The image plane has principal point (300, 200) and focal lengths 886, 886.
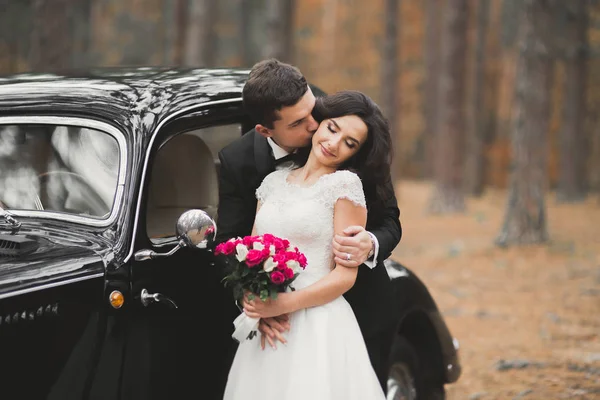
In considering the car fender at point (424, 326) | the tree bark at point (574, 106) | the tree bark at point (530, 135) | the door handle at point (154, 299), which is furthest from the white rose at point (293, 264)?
the tree bark at point (574, 106)

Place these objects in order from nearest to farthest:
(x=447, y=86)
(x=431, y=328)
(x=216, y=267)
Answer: (x=216, y=267)
(x=431, y=328)
(x=447, y=86)

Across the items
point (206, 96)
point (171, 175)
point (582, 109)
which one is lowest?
point (582, 109)

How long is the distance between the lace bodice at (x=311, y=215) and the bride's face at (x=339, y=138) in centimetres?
7

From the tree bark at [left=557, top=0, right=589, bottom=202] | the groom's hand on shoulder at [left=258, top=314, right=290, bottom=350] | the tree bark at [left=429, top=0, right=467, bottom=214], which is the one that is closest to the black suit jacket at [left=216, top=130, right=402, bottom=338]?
the groom's hand on shoulder at [left=258, top=314, right=290, bottom=350]

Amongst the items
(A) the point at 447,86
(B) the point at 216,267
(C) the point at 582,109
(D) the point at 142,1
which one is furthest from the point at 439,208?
(D) the point at 142,1

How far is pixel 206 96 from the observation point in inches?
165

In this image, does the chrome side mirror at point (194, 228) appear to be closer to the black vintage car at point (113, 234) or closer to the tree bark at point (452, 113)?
the black vintage car at point (113, 234)

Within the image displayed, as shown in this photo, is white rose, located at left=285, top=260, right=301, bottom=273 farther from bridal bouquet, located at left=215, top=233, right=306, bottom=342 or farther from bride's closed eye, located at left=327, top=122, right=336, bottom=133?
bride's closed eye, located at left=327, top=122, right=336, bottom=133

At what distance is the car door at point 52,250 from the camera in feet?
10.00

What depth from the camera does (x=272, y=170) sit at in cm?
392

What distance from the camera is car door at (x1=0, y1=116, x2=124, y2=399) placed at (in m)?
3.05

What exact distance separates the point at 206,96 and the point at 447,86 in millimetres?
17220

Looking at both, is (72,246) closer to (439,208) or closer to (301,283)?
(301,283)

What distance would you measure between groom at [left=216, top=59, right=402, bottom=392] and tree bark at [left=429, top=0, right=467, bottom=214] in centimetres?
1697
